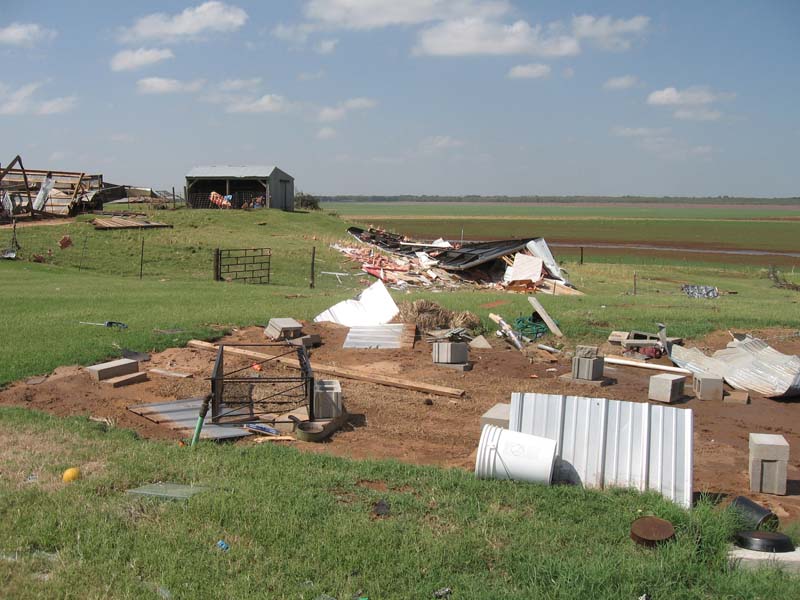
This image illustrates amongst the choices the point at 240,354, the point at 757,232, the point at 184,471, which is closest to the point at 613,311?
the point at 240,354

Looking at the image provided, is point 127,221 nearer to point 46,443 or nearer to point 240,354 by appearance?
point 240,354

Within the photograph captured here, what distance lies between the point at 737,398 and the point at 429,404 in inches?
190

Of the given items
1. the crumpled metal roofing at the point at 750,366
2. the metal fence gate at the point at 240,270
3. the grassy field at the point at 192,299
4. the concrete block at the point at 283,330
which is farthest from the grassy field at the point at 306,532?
the metal fence gate at the point at 240,270

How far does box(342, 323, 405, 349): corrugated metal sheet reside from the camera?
44.2 ft

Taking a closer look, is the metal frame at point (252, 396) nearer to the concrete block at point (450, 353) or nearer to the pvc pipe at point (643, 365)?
the concrete block at point (450, 353)

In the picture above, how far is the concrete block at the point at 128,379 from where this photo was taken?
10.0 meters

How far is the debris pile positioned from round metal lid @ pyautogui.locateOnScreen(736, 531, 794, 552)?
21.8m

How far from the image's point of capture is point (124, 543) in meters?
5.08

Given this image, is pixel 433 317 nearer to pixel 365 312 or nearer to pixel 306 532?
pixel 365 312

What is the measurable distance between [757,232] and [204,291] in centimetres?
7505

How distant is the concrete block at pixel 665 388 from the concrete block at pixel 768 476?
3395 mm

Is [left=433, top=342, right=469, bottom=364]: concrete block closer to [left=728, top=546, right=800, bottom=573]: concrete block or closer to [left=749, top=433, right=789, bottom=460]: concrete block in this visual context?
[left=749, top=433, right=789, bottom=460]: concrete block

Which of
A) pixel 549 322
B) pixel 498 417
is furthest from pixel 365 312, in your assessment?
pixel 498 417

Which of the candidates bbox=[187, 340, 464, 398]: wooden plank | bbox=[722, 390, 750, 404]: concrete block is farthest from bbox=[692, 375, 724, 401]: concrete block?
bbox=[187, 340, 464, 398]: wooden plank
